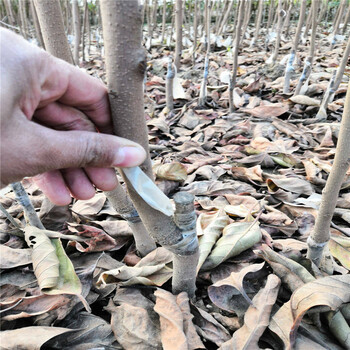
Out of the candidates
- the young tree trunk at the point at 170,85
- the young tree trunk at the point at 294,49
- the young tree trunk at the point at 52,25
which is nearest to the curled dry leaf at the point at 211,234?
the young tree trunk at the point at 52,25

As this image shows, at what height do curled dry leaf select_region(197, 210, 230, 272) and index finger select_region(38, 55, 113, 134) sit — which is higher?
index finger select_region(38, 55, 113, 134)

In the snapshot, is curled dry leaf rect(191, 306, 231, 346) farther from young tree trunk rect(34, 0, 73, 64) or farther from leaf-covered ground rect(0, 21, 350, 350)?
young tree trunk rect(34, 0, 73, 64)

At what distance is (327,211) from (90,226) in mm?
773

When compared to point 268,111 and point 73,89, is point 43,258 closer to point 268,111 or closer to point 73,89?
point 73,89

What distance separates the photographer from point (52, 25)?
3.23 ft

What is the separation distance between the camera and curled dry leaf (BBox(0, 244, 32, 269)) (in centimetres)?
99

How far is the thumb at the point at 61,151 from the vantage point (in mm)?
611

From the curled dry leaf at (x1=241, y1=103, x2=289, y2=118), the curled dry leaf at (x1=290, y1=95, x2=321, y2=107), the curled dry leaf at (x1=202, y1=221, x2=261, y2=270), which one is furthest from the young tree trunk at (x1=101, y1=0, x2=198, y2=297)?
the curled dry leaf at (x1=290, y1=95, x2=321, y2=107)

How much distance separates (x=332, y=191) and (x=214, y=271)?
428 mm

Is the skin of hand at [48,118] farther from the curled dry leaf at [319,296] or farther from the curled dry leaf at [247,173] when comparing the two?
the curled dry leaf at [247,173]

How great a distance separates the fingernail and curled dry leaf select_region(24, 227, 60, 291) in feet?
1.37

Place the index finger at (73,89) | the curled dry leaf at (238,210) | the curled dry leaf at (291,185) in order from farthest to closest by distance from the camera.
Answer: the curled dry leaf at (291,185)
the curled dry leaf at (238,210)
the index finger at (73,89)

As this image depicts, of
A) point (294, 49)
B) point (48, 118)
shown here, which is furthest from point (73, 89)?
point (294, 49)

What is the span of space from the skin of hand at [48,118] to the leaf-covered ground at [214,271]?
39 cm
